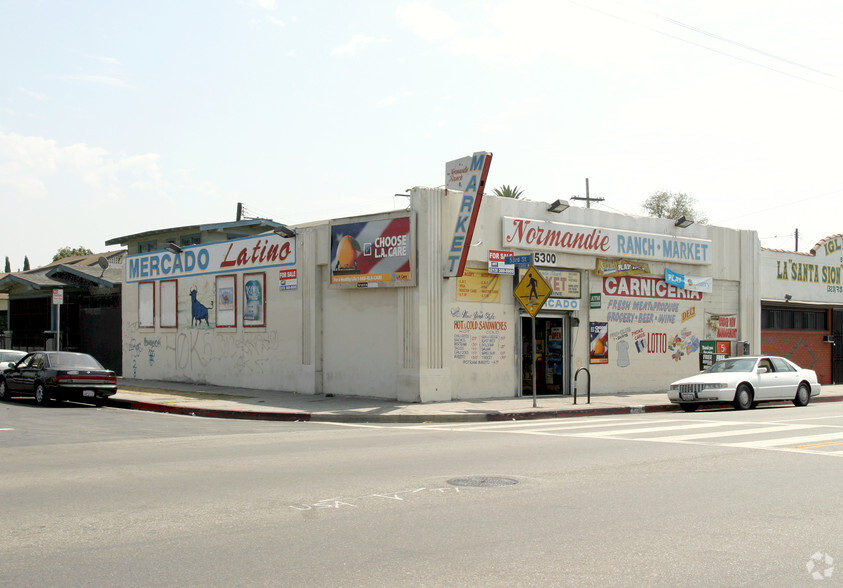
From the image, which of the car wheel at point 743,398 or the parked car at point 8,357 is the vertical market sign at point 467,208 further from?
the parked car at point 8,357

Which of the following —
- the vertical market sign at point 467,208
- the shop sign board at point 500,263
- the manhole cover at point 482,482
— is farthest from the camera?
the shop sign board at point 500,263

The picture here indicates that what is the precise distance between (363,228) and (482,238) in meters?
3.28

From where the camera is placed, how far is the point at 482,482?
364 inches

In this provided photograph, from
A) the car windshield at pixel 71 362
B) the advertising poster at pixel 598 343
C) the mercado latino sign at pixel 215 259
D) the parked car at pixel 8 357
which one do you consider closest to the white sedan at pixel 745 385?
the advertising poster at pixel 598 343

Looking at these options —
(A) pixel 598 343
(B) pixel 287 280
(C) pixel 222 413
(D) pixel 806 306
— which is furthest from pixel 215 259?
(D) pixel 806 306

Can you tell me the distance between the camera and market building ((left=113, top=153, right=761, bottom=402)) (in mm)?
21234

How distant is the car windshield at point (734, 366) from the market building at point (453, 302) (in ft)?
13.2

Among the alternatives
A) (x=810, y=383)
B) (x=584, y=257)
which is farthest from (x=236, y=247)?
(x=810, y=383)

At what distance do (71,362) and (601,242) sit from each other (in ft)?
51.0

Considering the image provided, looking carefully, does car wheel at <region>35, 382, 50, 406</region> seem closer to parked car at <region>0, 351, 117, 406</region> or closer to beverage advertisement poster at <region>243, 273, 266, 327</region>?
parked car at <region>0, 351, 117, 406</region>

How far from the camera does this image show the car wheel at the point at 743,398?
Answer: 67.6 feet

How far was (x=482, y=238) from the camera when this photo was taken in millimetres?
22281

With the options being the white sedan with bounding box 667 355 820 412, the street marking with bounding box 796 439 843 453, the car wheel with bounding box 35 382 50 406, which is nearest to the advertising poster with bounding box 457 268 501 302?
the white sedan with bounding box 667 355 820 412

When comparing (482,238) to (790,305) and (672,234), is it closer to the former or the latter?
(672,234)
